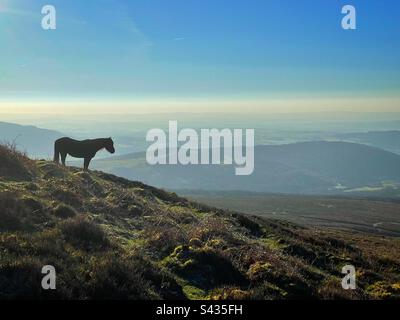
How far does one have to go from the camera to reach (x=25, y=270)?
1027cm

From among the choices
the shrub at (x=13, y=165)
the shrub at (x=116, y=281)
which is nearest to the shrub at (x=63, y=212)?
the shrub at (x=116, y=281)

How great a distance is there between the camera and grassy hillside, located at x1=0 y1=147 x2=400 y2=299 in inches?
414

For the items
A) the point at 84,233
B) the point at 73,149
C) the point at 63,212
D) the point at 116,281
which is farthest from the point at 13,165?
the point at 116,281

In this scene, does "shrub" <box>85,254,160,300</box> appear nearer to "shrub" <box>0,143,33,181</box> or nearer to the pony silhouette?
"shrub" <box>0,143,33,181</box>

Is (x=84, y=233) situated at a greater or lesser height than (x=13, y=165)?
lesser

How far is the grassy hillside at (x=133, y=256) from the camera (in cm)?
1052

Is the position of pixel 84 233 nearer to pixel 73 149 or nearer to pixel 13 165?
pixel 13 165

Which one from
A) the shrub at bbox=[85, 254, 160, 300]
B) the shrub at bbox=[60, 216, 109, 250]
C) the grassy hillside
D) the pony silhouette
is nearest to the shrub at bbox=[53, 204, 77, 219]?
the grassy hillside

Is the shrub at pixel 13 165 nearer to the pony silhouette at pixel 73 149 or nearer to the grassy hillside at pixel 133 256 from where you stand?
the grassy hillside at pixel 133 256

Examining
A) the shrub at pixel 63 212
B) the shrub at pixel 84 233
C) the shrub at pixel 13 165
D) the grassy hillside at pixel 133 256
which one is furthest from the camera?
the shrub at pixel 13 165

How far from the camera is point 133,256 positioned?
41.0ft

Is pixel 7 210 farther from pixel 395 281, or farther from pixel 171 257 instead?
pixel 395 281
